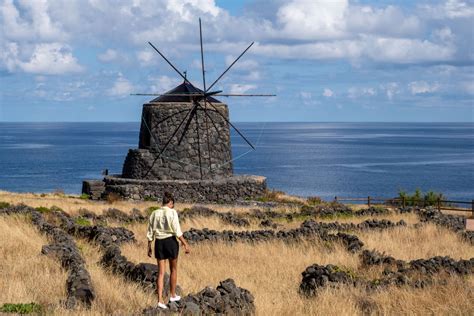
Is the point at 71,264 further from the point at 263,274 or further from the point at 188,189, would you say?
the point at 188,189

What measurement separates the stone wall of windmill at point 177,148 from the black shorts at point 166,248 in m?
25.7

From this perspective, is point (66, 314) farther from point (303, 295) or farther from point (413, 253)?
point (413, 253)

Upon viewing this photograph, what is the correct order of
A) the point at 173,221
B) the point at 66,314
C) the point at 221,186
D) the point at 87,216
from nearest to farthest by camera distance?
the point at 66,314, the point at 173,221, the point at 87,216, the point at 221,186

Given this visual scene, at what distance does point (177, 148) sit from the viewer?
35.9m

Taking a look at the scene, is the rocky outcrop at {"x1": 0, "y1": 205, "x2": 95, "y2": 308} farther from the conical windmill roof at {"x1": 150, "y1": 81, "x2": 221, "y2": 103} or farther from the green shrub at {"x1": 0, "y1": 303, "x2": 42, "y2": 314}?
the conical windmill roof at {"x1": 150, "y1": 81, "x2": 221, "y2": 103}

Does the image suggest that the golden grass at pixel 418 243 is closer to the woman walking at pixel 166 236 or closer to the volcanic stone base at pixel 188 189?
the woman walking at pixel 166 236

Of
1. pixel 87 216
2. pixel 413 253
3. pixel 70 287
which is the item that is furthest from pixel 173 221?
pixel 87 216

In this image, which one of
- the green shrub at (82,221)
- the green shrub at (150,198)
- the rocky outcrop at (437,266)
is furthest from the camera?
the green shrub at (150,198)

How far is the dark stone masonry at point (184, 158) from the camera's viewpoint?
35219 millimetres

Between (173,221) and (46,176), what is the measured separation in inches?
3192

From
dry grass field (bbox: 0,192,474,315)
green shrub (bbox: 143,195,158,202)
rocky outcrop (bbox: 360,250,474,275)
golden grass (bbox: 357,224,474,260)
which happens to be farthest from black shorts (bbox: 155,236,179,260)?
green shrub (bbox: 143,195,158,202)

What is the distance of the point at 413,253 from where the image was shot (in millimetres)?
16453

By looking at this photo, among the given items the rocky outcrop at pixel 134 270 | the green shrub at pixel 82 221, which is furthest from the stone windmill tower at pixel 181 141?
the rocky outcrop at pixel 134 270

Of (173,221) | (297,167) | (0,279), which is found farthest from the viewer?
(297,167)
